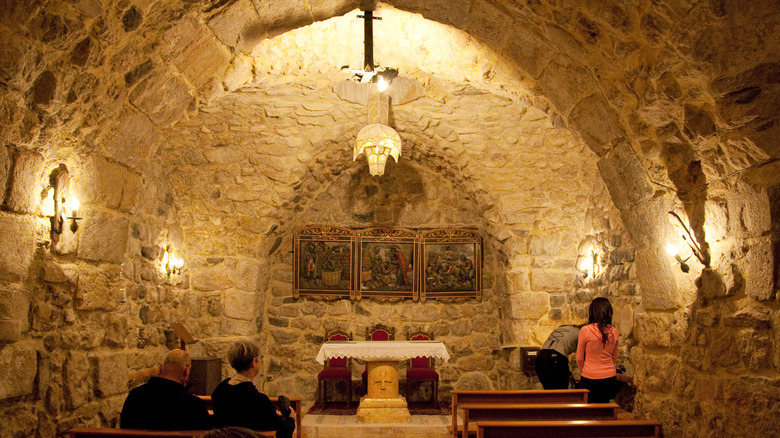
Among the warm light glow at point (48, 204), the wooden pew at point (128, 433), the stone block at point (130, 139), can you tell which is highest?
the stone block at point (130, 139)

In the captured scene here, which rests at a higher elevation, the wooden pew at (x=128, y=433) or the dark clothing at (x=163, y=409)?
the dark clothing at (x=163, y=409)

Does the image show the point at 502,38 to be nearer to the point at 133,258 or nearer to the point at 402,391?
the point at 133,258

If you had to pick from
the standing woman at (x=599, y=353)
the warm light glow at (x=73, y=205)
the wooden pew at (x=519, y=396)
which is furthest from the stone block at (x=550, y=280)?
the warm light glow at (x=73, y=205)

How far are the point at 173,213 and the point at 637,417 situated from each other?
5295 mm

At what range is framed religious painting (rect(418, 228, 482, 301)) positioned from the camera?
8414 mm

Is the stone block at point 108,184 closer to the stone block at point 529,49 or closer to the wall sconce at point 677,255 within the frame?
the stone block at point 529,49

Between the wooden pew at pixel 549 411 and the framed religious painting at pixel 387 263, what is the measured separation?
405 centimetres

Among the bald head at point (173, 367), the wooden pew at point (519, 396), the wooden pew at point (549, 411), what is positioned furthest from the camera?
the wooden pew at point (519, 396)

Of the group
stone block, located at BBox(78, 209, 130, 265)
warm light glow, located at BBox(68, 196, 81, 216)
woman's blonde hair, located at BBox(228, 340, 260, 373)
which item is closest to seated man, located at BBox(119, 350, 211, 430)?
woman's blonde hair, located at BBox(228, 340, 260, 373)

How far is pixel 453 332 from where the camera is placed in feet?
27.5

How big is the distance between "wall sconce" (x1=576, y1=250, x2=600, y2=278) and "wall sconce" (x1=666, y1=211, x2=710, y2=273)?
3370 millimetres

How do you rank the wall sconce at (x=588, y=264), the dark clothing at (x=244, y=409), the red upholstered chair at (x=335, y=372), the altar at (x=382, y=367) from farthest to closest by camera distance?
1. the red upholstered chair at (x=335, y=372)
2. the wall sconce at (x=588, y=264)
3. the altar at (x=382, y=367)
4. the dark clothing at (x=244, y=409)

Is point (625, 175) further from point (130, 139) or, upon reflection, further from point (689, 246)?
point (130, 139)

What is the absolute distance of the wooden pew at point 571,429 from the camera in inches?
135
